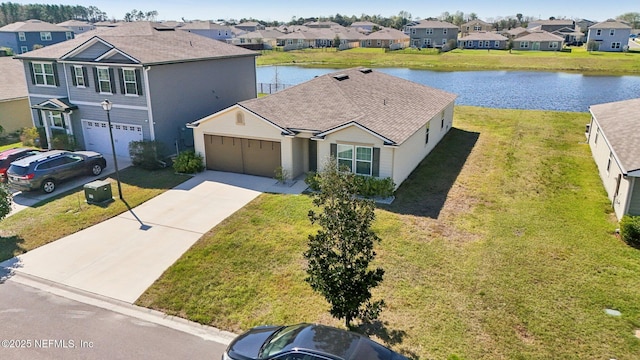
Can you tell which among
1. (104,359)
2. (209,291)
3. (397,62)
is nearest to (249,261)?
(209,291)

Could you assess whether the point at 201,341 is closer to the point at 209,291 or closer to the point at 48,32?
the point at 209,291

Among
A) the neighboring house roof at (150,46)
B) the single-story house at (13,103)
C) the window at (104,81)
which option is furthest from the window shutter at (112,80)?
the single-story house at (13,103)

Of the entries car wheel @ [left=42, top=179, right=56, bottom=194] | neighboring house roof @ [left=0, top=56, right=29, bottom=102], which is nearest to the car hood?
car wheel @ [left=42, top=179, right=56, bottom=194]

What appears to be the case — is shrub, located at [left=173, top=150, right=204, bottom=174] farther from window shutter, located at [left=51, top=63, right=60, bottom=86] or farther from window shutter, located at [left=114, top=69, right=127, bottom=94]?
window shutter, located at [left=51, top=63, right=60, bottom=86]

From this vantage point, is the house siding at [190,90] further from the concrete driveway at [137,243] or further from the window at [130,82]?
the concrete driveway at [137,243]

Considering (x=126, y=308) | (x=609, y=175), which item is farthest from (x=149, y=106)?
(x=609, y=175)

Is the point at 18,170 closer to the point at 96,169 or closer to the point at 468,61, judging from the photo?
the point at 96,169

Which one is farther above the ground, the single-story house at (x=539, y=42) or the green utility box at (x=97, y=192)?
the single-story house at (x=539, y=42)
